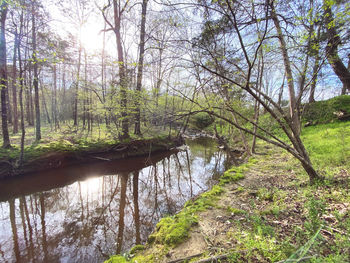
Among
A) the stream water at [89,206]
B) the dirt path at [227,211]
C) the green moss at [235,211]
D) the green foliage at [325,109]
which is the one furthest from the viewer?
the green foliage at [325,109]

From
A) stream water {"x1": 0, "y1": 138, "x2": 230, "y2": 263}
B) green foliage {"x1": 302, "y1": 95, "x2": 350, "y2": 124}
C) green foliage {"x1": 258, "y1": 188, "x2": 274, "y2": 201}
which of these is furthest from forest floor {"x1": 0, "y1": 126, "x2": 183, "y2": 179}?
green foliage {"x1": 302, "y1": 95, "x2": 350, "y2": 124}

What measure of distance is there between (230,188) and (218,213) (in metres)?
1.15

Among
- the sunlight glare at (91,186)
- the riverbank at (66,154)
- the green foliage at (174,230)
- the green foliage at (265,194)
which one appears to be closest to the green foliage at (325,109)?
the green foliage at (265,194)

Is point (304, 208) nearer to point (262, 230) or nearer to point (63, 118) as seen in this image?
point (262, 230)

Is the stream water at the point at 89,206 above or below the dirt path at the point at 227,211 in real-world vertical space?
below

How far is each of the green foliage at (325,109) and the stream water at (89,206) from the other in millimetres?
7284

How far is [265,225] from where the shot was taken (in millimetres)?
2055

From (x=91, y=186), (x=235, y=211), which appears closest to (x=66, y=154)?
(x=91, y=186)

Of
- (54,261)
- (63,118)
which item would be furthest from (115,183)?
(63,118)

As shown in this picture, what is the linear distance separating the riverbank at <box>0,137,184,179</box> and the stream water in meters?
0.31

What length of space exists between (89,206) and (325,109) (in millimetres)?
13247

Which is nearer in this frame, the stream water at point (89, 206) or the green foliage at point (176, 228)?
the green foliage at point (176, 228)

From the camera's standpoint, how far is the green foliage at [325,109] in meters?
8.84

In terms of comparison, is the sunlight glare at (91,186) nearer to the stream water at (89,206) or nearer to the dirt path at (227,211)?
the stream water at (89,206)
